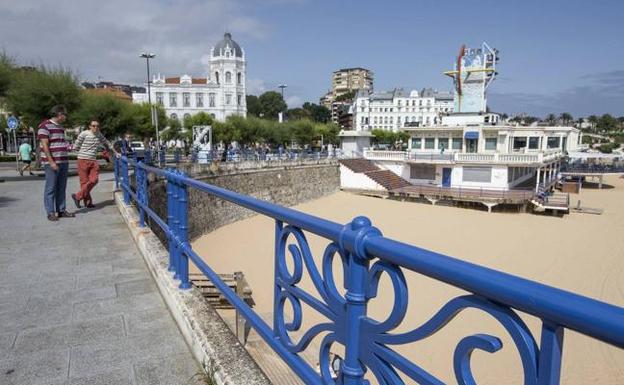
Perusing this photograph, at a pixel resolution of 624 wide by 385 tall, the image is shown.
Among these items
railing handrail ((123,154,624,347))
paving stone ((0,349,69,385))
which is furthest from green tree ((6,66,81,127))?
railing handrail ((123,154,624,347))

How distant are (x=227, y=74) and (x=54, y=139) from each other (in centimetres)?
7068

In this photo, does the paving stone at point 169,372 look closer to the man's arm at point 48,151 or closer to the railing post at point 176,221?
the railing post at point 176,221

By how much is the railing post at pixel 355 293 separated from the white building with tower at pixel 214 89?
71.9m

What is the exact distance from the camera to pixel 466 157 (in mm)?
31859

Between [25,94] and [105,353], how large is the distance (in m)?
20.5

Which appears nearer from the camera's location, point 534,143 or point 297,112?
point 534,143

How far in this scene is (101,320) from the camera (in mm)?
3244

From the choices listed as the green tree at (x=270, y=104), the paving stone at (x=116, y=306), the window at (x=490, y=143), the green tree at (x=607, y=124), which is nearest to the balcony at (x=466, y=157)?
the window at (x=490, y=143)

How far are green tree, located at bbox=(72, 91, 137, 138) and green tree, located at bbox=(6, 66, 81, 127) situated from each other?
1.34 m

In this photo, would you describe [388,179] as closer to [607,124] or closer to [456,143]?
[456,143]

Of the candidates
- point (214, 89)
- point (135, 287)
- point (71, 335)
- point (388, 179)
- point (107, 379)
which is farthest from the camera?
point (214, 89)

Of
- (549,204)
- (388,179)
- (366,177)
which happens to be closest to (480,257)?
(549,204)

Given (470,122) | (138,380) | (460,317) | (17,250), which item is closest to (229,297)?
(138,380)

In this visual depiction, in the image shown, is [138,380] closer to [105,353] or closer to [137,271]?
[105,353]
